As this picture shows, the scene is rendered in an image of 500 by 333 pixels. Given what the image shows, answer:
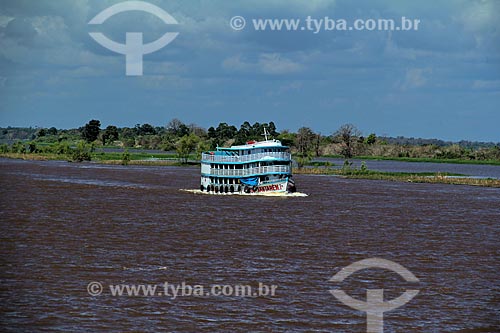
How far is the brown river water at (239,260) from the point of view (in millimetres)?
24703

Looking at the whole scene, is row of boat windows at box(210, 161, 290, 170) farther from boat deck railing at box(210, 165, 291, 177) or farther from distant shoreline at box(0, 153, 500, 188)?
distant shoreline at box(0, 153, 500, 188)

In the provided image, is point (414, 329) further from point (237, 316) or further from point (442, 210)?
point (442, 210)

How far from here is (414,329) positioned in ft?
78.2

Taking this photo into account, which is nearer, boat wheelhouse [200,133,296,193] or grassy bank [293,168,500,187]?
boat wheelhouse [200,133,296,193]

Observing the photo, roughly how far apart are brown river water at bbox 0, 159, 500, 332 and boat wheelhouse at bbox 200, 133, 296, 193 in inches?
175

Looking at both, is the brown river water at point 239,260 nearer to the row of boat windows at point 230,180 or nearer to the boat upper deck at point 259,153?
the row of boat windows at point 230,180

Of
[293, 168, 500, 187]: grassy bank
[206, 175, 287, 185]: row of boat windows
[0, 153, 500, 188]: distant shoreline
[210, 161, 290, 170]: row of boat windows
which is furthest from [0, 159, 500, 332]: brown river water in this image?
[0, 153, 500, 188]: distant shoreline

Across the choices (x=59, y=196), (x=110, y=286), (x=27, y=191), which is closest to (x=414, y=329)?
(x=110, y=286)

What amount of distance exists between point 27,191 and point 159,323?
56.8 meters

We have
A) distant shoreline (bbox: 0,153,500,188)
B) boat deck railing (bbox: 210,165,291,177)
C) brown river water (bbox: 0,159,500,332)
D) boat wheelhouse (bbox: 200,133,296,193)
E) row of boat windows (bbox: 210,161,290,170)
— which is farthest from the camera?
distant shoreline (bbox: 0,153,500,188)

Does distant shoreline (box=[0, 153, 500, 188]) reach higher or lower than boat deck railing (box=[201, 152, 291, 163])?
lower

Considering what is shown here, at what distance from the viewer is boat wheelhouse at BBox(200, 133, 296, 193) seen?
72.6m

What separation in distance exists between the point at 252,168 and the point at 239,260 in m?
38.7

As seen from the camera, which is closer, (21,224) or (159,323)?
(159,323)
